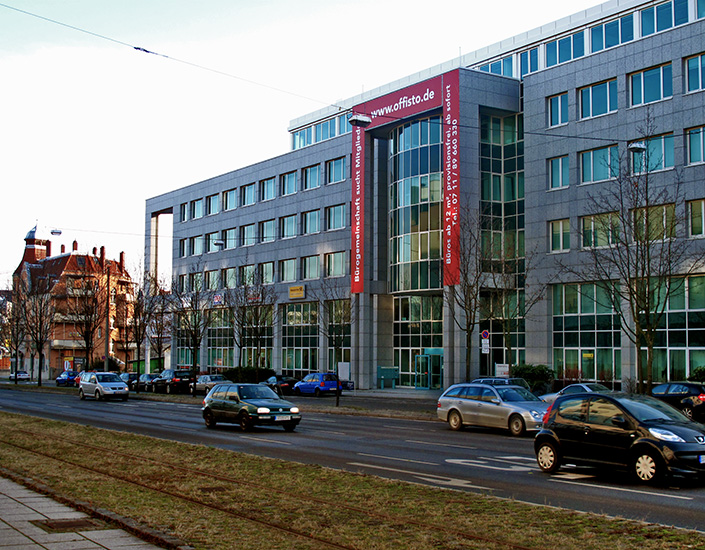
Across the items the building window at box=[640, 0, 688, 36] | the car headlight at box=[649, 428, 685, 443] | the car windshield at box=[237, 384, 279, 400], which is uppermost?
the building window at box=[640, 0, 688, 36]

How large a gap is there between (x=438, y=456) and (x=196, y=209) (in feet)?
215

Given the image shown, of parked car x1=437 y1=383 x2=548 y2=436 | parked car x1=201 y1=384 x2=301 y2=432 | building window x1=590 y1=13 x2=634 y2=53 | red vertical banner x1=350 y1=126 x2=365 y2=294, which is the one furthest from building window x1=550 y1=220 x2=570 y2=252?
parked car x1=201 y1=384 x2=301 y2=432

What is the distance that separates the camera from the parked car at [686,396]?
88.5ft

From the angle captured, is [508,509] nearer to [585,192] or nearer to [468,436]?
[468,436]

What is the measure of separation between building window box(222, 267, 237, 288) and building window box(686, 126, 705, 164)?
139 feet

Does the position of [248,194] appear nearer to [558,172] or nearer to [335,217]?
[335,217]

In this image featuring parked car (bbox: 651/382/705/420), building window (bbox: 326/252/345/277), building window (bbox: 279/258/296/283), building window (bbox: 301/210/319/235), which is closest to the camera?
parked car (bbox: 651/382/705/420)

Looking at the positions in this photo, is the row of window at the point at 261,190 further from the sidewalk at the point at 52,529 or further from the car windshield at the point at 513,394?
the sidewalk at the point at 52,529

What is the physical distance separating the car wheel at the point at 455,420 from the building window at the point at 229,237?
49.2 meters

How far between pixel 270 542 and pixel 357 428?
16892mm

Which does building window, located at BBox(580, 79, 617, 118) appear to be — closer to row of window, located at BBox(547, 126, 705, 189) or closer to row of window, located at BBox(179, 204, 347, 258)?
row of window, located at BBox(547, 126, 705, 189)

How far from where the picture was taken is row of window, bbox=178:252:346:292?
60125 mm

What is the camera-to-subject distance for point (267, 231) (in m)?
68.2

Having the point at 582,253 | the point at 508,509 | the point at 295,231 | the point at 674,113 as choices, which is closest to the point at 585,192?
the point at 582,253
